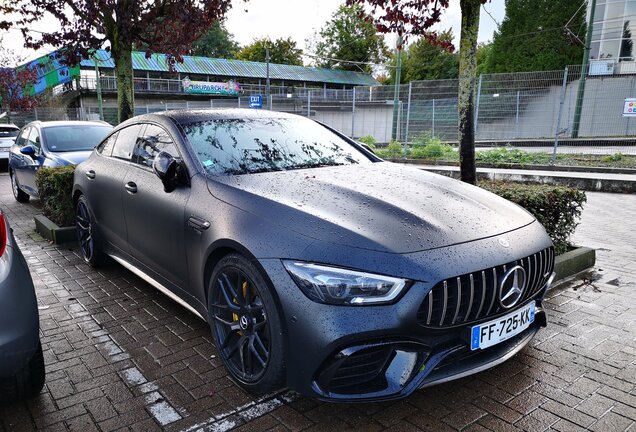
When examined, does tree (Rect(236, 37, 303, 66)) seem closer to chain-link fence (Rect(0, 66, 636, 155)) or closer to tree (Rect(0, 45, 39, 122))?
tree (Rect(0, 45, 39, 122))

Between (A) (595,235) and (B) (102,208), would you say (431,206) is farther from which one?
(A) (595,235)

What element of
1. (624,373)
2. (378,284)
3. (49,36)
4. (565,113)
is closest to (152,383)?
(378,284)

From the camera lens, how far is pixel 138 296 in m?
4.34

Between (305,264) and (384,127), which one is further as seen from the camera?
(384,127)

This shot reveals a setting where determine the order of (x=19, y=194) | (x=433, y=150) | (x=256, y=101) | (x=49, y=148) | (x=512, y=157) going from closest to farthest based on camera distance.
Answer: (x=49, y=148), (x=19, y=194), (x=512, y=157), (x=433, y=150), (x=256, y=101)

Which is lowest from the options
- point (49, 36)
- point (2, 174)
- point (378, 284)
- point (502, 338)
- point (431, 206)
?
point (2, 174)

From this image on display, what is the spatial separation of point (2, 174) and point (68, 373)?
46.4 ft

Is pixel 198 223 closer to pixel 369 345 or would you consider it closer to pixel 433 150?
pixel 369 345

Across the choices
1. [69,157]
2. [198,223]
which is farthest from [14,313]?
[69,157]

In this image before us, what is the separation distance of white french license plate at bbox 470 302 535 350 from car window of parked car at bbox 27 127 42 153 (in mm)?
8385

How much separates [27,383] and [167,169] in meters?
1.47

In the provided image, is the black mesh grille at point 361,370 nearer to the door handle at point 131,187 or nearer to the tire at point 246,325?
the tire at point 246,325

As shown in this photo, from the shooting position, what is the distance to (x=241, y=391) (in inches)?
111

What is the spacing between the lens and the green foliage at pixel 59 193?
6.13 m
